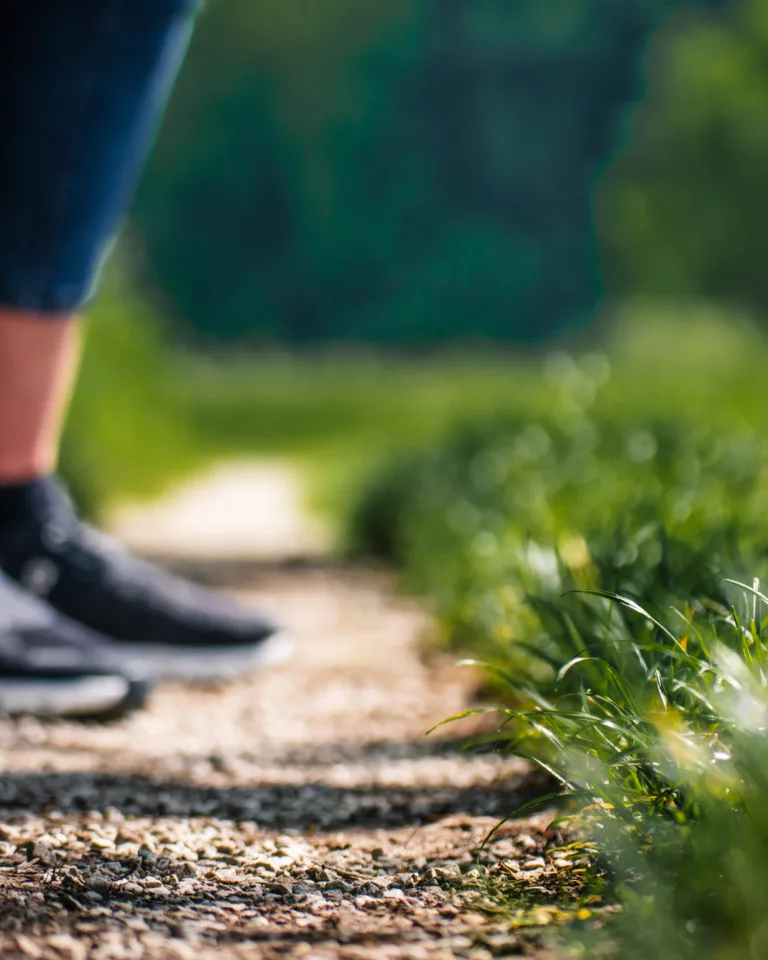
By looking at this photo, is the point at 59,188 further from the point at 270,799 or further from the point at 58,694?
the point at 270,799

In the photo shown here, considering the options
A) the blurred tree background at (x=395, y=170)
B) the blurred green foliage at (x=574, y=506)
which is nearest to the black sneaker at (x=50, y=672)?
the blurred green foliage at (x=574, y=506)

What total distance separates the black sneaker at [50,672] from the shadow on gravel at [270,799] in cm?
27

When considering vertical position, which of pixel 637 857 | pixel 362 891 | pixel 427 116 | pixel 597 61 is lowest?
pixel 427 116

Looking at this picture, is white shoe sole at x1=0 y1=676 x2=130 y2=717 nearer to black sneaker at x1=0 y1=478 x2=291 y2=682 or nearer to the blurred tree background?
black sneaker at x1=0 y1=478 x2=291 y2=682

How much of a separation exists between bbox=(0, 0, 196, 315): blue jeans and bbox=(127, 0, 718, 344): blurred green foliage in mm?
21655

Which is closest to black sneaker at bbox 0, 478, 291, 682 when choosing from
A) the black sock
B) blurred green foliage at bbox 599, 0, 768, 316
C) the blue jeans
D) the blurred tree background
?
the black sock

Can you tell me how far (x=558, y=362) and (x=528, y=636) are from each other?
160 centimetres

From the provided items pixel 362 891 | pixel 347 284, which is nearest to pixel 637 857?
pixel 362 891

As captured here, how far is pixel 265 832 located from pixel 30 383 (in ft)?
3.20

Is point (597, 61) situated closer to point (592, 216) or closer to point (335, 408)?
point (592, 216)

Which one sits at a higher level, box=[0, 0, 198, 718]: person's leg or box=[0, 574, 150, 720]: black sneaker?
box=[0, 0, 198, 718]: person's leg

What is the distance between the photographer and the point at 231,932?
95 cm

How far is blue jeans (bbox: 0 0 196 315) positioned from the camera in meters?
1.83

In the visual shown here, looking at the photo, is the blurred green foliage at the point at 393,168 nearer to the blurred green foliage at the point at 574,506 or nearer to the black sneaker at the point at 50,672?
the blurred green foliage at the point at 574,506
